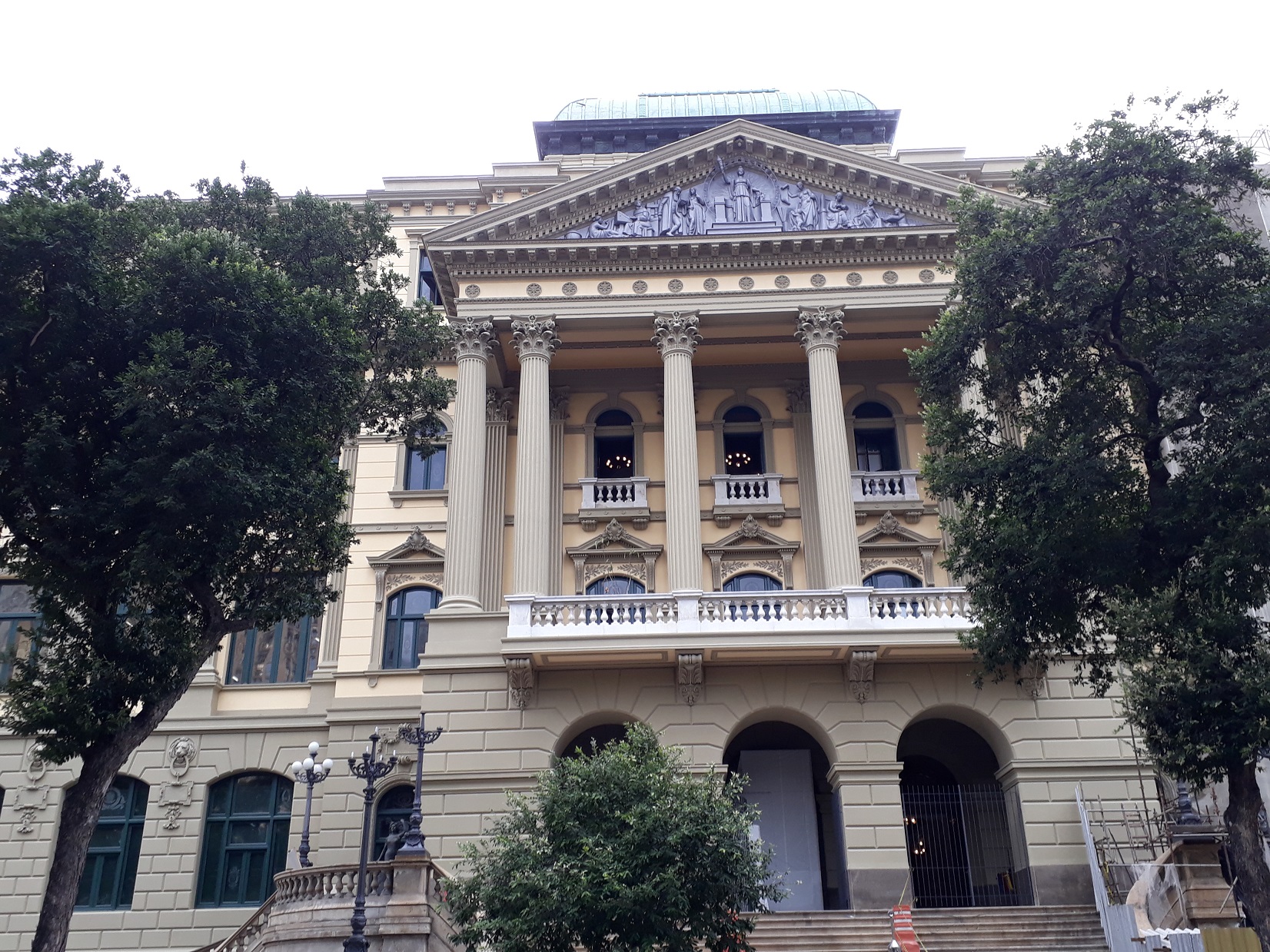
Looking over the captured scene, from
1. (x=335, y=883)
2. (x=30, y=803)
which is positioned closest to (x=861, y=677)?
(x=335, y=883)

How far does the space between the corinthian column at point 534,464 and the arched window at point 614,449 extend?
2.12 metres

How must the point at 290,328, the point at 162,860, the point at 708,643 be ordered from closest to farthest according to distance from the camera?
the point at 290,328 → the point at 708,643 → the point at 162,860

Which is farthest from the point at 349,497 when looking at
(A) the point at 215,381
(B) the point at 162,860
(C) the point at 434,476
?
(A) the point at 215,381

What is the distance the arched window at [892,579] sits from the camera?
28016 millimetres

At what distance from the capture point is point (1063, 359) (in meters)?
17.7

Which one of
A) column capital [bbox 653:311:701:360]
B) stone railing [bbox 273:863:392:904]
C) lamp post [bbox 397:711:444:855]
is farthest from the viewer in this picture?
column capital [bbox 653:311:701:360]

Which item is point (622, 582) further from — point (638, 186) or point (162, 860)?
point (162, 860)

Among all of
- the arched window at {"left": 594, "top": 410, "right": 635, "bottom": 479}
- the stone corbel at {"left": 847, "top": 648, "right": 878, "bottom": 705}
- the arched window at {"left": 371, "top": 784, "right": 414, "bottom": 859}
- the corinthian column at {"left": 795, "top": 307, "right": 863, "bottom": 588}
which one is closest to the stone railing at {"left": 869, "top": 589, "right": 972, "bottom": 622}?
the corinthian column at {"left": 795, "top": 307, "right": 863, "bottom": 588}

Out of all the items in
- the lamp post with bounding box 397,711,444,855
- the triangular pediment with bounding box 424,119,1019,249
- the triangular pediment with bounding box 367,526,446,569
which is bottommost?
the lamp post with bounding box 397,711,444,855

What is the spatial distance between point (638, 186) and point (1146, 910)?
63.9ft

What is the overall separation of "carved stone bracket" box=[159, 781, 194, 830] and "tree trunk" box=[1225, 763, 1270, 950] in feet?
74.8

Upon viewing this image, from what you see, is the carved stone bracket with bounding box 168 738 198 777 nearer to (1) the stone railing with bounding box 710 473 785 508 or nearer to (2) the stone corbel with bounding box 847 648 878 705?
(1) the stone railing with bounding box 710 473 785 508

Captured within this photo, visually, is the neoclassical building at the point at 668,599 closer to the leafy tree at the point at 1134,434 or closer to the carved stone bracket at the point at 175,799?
the carved stone bracket at the point at 175,799

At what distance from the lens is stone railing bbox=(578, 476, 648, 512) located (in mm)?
28984
